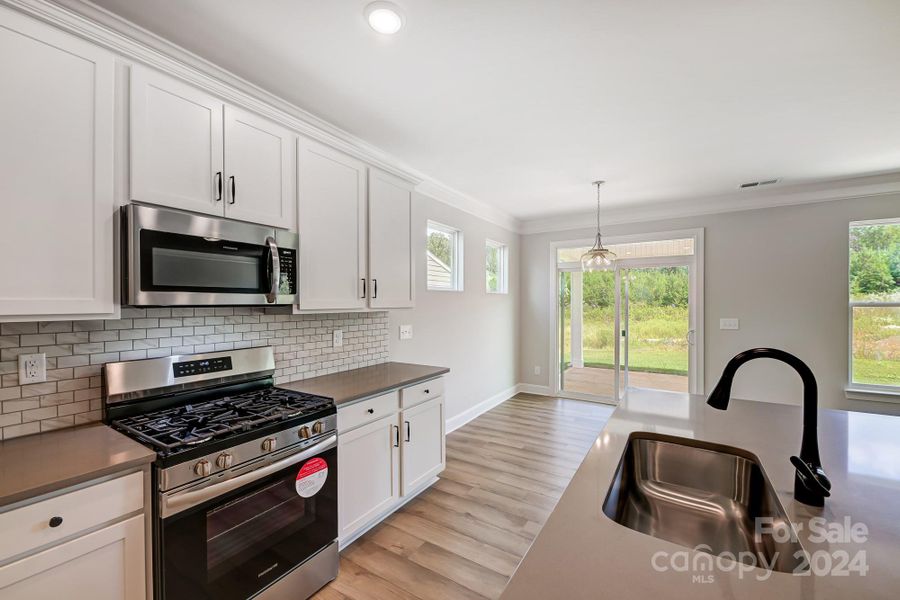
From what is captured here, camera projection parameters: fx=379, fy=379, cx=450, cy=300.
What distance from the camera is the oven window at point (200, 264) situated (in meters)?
1.58

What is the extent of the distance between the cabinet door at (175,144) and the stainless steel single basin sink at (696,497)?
204 cm

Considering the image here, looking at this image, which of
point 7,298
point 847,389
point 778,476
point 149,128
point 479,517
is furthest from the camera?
point 847,389

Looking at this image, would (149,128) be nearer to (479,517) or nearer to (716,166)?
(479,517)

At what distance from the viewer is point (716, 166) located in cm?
348

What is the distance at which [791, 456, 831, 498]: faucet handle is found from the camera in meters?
0.94

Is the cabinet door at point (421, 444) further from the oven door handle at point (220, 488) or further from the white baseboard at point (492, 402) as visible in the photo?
the white baseboard at point (492, 402)

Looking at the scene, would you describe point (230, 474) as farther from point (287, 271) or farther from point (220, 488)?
point (287, 271)

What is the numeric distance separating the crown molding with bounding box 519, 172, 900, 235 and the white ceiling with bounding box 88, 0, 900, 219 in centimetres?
57

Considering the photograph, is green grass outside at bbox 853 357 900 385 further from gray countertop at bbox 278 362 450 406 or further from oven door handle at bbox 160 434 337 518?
oven door handle at bbox 160 434 337 518

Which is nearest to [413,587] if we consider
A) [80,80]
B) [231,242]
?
[231,242]

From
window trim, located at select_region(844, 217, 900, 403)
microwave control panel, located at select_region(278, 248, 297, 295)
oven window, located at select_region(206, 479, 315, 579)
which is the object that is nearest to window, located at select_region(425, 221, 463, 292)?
microwave control panel, located at select_region(278, 248, 297, 295)

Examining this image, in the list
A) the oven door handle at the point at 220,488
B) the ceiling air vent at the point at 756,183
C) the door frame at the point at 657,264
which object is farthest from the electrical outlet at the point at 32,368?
the ceiling air vent at the point at 756,183

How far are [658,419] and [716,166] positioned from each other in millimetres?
2936

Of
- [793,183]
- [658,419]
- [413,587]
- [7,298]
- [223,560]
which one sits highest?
[793,183]
